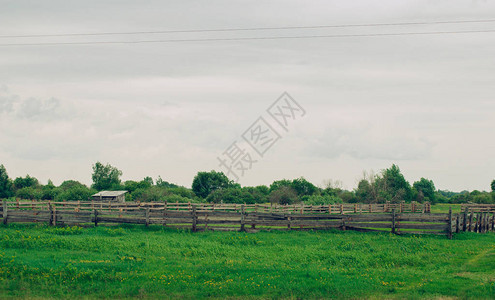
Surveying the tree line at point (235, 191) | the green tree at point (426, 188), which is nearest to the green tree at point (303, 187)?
the tree line at point (235, 191)

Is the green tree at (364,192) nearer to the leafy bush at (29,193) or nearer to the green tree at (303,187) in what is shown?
the green tree at (303,187)

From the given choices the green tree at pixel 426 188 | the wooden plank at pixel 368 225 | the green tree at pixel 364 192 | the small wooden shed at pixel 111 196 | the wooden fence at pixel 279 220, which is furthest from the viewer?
the green tree at pixel 426 188

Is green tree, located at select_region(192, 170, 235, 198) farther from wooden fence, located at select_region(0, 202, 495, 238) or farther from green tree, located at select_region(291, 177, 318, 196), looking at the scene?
Result: wooden fence, located at select_region(0, 202, 495, 238)

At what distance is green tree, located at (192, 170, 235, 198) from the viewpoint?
3698 inches

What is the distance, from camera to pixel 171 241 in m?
23.2

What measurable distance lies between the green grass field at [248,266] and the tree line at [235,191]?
121 feet

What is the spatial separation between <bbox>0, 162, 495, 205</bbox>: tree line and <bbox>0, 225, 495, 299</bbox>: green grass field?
36.8m

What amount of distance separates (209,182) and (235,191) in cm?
1489

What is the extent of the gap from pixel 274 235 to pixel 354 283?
12354mm

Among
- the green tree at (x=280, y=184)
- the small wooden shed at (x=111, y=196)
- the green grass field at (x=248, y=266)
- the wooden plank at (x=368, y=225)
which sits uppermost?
the green tree at (x=280, y=184)

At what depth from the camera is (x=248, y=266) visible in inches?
654

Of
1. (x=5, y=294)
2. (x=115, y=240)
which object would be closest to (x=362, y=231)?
(x=115, y=240)

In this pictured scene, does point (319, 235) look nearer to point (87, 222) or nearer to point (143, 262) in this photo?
point (143, 262)

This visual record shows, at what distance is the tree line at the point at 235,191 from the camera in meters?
78.2
